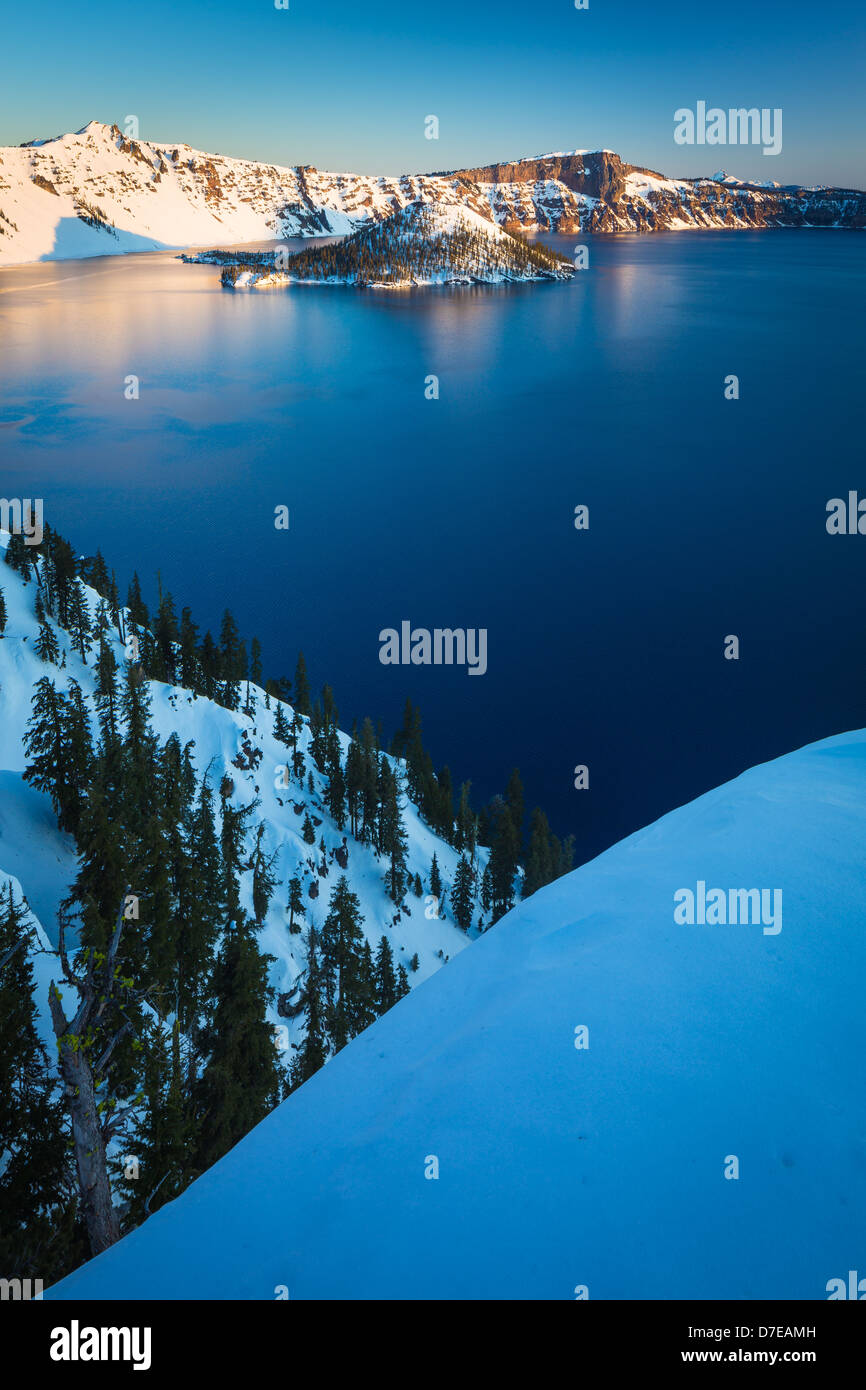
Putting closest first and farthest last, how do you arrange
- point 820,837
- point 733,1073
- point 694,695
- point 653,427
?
point 733,1073, point 820,837, point 694,695, point 653,427

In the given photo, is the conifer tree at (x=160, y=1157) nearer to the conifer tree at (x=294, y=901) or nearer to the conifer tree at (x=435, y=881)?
the conifer tree at (x=294, y=901)

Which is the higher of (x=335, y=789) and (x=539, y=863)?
(x=335, y=789)

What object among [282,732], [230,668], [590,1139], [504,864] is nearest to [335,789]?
[282,732]

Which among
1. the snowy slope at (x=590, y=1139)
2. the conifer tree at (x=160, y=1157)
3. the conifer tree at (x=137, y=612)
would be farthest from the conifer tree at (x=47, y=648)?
the snowy slope at (x=590, y=1139)

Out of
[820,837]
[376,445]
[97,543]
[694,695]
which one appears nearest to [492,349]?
[376,445]

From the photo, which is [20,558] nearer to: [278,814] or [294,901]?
[278,814]
